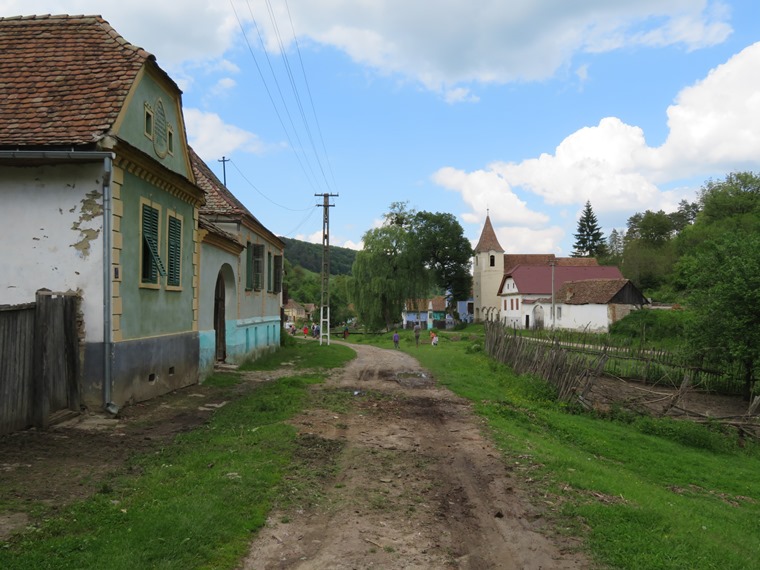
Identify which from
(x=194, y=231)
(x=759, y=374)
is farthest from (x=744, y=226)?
(x=194, y=231)

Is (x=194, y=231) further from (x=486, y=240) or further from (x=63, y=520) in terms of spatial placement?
(x=486, y=240)

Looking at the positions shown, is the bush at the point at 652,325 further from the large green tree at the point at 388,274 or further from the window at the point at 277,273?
the window at the point at 277,273

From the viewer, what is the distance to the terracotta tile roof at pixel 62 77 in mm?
9727

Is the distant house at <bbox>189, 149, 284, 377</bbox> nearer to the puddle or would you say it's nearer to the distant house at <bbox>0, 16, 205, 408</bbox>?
the distant house at <bbox>0, 16, 205, 408</bbox>

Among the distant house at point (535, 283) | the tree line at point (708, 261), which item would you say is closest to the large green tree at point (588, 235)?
the tree line at point (708, 261)

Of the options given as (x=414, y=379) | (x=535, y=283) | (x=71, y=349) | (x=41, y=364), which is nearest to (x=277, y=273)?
(x=414, y=379)

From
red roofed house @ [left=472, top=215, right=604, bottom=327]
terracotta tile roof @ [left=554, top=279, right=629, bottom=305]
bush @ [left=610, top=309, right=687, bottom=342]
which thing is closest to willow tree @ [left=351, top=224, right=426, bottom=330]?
terracotta tile roof @ [left=554, top=279, right=629, bottom=305]

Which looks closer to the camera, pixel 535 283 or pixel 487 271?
pixel 535 283

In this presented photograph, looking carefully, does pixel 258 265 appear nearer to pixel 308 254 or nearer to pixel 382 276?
pixel 382 276

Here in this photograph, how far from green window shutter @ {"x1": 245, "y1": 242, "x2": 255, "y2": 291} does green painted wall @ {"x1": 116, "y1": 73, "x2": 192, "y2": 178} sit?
21.2ft

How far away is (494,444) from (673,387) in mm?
15689

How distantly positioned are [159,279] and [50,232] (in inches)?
109

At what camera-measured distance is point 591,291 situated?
49750 millimetres

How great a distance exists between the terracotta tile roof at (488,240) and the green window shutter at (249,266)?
58663mm
